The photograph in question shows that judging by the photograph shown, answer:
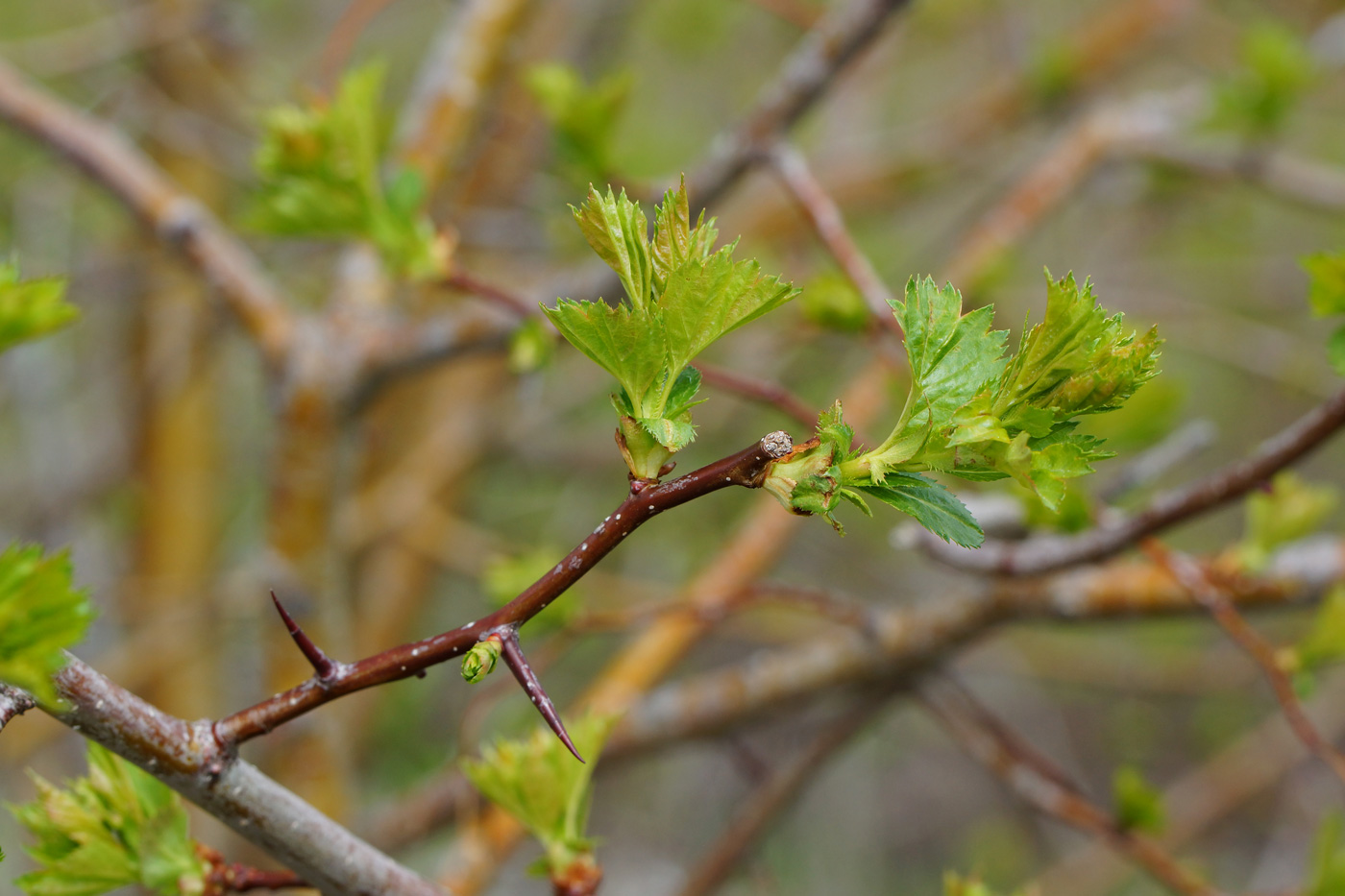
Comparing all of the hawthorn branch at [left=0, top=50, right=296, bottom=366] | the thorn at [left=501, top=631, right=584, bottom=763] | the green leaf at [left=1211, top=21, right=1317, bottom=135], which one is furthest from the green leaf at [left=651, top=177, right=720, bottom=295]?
the green leaf at [left=1211, top=21, right=1317, bottom=135]

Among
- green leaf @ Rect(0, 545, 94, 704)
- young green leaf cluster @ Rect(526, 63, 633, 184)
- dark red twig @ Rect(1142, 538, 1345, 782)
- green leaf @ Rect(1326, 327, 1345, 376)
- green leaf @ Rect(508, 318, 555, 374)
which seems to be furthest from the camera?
young green leaf cluster @ Rect(526, 63, 633, 184)

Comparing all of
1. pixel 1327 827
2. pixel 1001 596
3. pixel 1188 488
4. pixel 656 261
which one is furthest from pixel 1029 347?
pixel 1001 596

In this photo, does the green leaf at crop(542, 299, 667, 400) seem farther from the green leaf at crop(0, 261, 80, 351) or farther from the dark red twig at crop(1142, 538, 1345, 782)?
the dark red twig at crop(1142, 538, 1345, 782)

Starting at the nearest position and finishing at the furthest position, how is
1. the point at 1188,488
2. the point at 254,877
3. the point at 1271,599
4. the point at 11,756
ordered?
the point at 254,877, the point at 1188,488, the point at 1271,599, the point at 11,756

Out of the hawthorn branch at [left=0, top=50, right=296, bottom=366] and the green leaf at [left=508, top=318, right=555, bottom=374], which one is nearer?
the green leaf at [left=508, top=318, right=555, bottom=374]

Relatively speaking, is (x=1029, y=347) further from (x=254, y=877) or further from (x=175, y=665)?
(x=175, y=665)

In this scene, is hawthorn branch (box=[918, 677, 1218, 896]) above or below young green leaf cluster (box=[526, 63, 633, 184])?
below

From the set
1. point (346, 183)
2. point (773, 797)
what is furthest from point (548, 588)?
point (773, 797)
